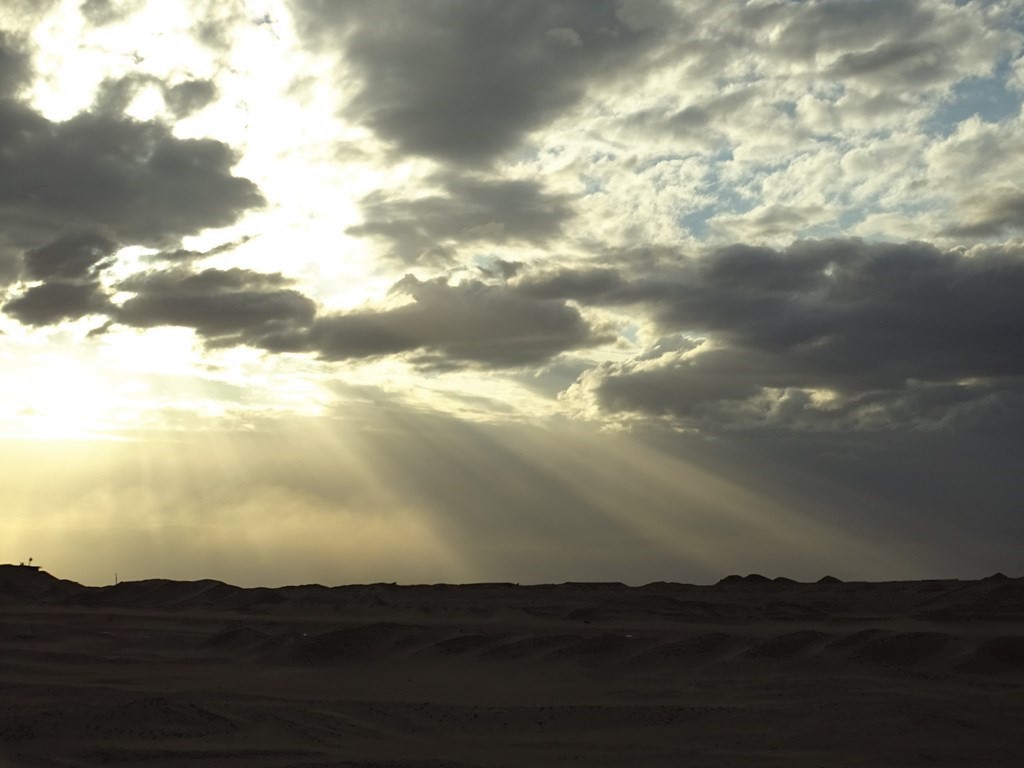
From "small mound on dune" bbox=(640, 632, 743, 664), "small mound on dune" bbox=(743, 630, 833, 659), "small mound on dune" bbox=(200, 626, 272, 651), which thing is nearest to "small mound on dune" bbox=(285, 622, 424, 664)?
"small mound on dune" bbox=(200, 626, 272, 651)

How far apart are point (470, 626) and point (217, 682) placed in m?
10.4

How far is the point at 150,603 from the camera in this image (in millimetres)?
42875

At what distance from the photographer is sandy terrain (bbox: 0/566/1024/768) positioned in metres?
13.5

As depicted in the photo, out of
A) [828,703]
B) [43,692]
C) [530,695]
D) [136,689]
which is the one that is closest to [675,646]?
[530,695]

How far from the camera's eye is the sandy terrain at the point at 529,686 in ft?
44.2

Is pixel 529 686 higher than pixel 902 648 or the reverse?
the reverse

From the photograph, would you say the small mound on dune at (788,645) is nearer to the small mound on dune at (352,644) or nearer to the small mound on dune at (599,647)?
the small mound on dune at (599,647)

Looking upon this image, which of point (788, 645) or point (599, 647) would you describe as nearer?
point (788, 645)

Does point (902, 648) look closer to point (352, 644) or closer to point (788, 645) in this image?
point (788, 645)

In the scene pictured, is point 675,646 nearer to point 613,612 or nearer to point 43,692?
point 613,612

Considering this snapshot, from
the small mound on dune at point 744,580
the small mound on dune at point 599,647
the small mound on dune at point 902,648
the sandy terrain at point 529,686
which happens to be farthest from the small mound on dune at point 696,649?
the small mound on dune at point 744,580

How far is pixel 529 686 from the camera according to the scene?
67.2 feet

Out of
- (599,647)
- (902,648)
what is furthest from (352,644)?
(902,648)

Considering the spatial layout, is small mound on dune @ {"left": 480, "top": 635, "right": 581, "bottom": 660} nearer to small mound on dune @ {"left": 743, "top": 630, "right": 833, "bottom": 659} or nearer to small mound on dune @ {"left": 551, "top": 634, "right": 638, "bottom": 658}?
small mound on dune @ {"left": 551, "top": 634, "right": 638, "bottom": 658}
